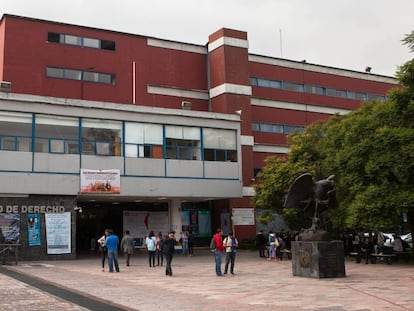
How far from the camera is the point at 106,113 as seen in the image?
1233 inches

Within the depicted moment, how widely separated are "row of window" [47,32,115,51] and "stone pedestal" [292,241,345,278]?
1060 inches

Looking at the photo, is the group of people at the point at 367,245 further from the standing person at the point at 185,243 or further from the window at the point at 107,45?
the window at the point at 107,45

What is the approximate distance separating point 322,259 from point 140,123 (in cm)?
1740

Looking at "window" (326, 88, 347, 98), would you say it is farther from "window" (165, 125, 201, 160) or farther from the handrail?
the handrail

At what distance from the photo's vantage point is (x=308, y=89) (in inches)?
1887

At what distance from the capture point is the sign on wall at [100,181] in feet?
98.3

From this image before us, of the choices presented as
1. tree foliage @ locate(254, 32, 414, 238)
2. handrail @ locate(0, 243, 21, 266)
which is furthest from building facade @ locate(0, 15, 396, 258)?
tree foliage @ locate(254, 32, 414, 238)

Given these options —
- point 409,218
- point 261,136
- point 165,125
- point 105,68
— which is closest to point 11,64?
point 105,68

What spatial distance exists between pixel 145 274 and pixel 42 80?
71.3 ft

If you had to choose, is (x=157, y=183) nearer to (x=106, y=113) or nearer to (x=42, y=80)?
(x=106, y=113)

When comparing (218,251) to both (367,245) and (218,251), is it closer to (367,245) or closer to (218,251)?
(218,251)

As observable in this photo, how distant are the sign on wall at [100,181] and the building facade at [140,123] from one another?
0.08m

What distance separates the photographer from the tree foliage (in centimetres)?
2339

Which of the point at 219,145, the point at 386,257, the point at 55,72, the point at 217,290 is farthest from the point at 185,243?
the point at 217,290
